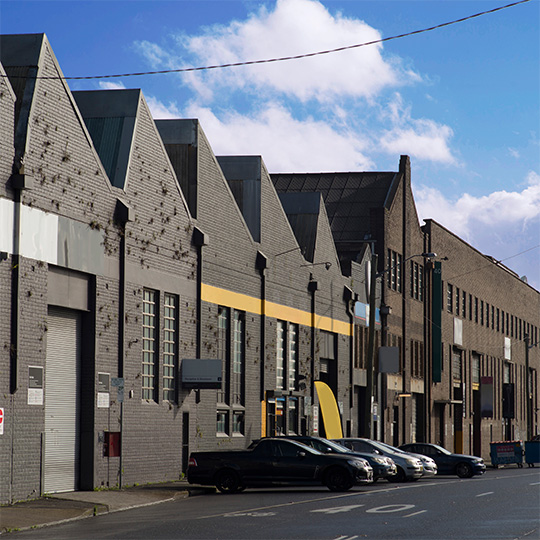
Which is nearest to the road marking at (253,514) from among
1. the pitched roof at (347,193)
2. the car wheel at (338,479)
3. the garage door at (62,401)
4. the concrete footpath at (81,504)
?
the concrete footpath at (81,504)

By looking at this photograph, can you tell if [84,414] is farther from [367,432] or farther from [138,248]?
[367,432]

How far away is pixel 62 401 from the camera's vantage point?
25.6 metres

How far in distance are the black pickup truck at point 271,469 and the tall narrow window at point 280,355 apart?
12.1m

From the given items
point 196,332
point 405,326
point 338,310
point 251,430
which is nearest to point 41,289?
point 196,332

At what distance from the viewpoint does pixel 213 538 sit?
1586 centimetres

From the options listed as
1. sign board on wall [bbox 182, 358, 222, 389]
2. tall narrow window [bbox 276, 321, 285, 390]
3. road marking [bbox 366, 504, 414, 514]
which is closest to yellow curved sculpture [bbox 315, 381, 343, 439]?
tall narrow window [bbox 276, 321, 285, 390]

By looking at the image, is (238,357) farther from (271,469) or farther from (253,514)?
(253,514)

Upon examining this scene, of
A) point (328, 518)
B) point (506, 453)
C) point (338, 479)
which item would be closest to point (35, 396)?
point (338, 479)

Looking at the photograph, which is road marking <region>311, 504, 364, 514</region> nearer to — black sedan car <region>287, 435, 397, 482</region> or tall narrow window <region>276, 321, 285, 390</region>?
black sedan car <region>287, 435, 397, 482</region>

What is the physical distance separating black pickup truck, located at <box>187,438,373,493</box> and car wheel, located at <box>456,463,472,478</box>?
11.7 meters

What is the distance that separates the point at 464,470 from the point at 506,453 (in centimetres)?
1509

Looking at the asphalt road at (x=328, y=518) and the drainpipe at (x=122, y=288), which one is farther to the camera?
the drainpipe at (x=122, y=288)

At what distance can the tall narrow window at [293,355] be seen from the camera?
4047cm

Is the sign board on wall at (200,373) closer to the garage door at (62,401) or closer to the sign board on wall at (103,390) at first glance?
the sign board on wall at (103,390)
